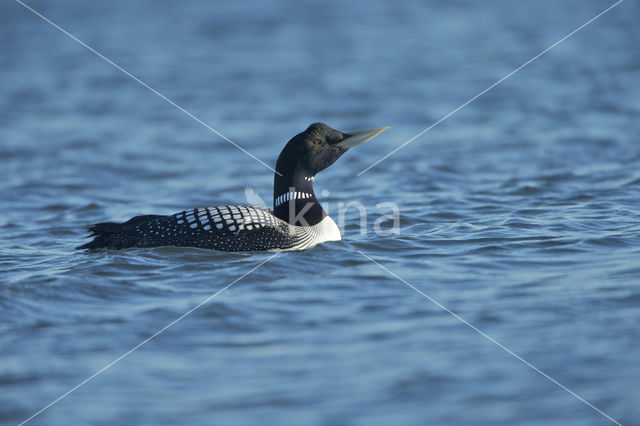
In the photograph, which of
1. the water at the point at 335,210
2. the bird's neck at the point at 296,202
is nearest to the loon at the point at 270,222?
the bird's neck at the point at 296,202

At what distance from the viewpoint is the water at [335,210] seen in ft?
11.3

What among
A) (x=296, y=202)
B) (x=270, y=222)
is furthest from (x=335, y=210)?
(x=270, y=222)

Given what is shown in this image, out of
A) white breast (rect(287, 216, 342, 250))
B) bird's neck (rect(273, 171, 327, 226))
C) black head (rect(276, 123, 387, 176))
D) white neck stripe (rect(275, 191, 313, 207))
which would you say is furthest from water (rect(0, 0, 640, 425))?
black head (rect(276, 123, 387, 176))

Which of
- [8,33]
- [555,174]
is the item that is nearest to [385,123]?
[555,174]

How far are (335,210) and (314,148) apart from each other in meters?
1.52

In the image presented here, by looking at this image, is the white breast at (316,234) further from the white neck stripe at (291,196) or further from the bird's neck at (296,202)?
the white neck stripe at (291,196)

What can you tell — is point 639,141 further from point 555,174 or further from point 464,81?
point 464,81

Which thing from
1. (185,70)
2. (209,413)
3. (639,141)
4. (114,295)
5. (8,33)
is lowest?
(209,413)

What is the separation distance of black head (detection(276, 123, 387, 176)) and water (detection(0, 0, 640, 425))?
1.75ft

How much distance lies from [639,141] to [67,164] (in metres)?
5.75

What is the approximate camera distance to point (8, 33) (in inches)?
555

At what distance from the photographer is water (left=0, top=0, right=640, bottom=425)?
11.3 feet

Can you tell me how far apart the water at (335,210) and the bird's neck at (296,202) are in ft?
0.74

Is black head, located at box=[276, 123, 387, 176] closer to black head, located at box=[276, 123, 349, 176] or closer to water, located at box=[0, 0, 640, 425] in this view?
black head, located at box=[276, 123, 349, 176]
